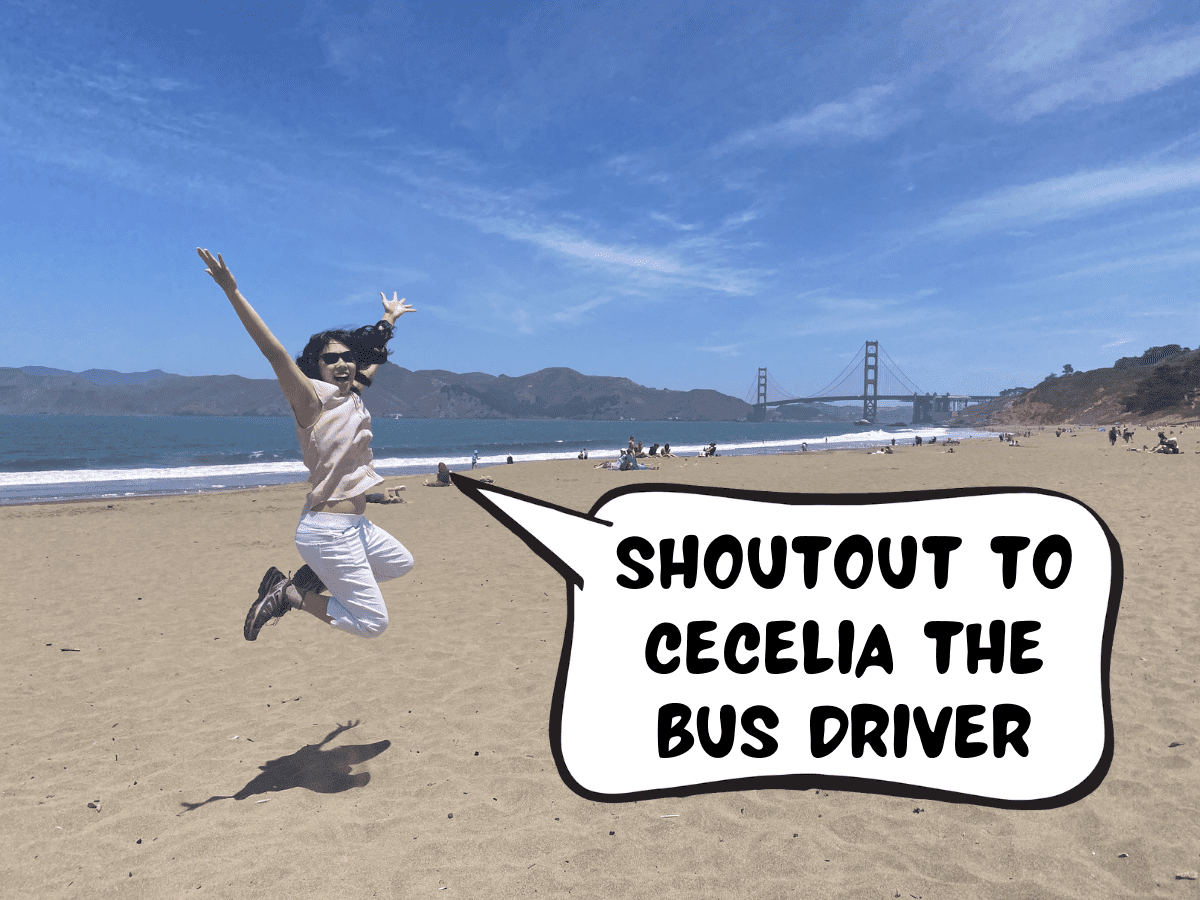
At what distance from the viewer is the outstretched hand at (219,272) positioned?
1.70 metres

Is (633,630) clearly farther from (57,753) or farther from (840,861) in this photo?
(57,753)

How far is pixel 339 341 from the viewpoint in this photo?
2100 mm

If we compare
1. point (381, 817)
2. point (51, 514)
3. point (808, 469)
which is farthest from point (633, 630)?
point (808, 469)

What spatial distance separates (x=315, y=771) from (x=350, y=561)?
7.38 feet

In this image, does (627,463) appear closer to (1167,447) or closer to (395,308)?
(395,308)

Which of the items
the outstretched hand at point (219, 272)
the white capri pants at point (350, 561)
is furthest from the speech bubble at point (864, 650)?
the outstretched hand at point (219, 272)

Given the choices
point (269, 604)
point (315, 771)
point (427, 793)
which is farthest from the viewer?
point (315, 771)

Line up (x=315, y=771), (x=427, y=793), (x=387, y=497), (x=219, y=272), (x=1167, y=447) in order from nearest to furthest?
(x=219, y=272) → (x=427, y=793) → (x=315, y=771) → (x=387, y=497) → (x=1167, y=447)

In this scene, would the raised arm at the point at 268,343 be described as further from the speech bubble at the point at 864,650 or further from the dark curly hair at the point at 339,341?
the speech bubble at the point at 864,650

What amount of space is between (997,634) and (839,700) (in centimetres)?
59

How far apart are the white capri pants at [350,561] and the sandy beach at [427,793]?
140 cm

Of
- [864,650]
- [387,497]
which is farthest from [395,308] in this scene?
[387,497]

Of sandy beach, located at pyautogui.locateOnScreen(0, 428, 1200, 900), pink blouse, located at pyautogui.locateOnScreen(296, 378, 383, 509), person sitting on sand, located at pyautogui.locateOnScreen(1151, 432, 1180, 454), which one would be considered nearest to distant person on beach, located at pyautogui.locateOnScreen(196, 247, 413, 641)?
pink blouse, located at pyautogui.locateOnScreen(296, 378, 383, 509)

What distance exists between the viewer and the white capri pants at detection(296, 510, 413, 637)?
6.93ft
